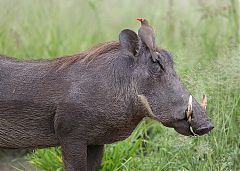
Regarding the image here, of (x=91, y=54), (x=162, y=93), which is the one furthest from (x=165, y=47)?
(x=162, y=93)

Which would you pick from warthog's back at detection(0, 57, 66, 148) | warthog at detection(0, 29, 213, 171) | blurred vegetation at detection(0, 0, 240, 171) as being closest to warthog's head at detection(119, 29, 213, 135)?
warthog at detection(0, 29, 213, 171)

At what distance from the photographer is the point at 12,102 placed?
3.92 meters

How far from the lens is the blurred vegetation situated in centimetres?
458

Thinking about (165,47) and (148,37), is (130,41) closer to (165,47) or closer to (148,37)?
(148,37)

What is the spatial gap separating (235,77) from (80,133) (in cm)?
140

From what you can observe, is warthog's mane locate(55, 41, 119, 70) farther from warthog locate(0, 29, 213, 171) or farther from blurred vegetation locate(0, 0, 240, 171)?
blurred vegetation locate(0, 0, 240, 171)

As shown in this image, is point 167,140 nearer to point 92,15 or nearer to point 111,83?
point 111,83

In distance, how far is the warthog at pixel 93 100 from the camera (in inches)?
147

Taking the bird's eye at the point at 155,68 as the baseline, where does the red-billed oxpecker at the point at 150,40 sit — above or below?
above

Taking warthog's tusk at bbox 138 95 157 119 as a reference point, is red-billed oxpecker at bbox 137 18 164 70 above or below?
above

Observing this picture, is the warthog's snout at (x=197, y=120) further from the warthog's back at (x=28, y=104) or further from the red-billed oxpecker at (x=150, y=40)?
the warthog's back at (x=28, y=104)

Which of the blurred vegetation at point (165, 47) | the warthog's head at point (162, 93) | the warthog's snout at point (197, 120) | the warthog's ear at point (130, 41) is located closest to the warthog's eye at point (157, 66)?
the warthog's head at point (162, 93)

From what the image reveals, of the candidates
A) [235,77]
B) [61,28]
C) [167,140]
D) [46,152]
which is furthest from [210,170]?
[61,28]

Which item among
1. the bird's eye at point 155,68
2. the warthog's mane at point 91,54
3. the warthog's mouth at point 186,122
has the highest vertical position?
the warthog's mane at point 91,54
